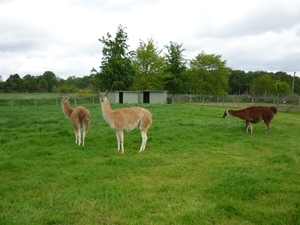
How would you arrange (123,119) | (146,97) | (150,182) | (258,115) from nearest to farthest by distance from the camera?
(150,182) → (123,119) → (258,115) → (146,97)

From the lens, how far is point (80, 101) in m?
31.3

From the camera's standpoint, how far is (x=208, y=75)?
4403cm

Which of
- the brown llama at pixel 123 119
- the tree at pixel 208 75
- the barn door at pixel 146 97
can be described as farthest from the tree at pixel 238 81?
the brown llama at pixel 123 119

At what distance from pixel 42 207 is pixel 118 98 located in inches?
1157

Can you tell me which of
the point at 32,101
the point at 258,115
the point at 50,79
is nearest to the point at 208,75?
the point at 32,101

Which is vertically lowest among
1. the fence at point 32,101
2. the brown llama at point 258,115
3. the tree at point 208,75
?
the fence at point 32,101

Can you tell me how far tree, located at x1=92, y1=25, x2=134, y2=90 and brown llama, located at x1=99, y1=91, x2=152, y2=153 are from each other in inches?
1108

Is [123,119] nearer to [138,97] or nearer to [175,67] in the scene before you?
[138,97]

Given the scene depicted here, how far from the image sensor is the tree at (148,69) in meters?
39.7

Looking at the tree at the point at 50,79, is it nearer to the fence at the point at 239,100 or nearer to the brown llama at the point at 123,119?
the fence at the point at 239,100

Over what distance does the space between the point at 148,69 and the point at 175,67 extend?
499 cm

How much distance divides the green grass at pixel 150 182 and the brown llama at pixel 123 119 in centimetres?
55

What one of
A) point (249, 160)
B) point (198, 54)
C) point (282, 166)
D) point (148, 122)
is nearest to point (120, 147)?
point (148, 122)

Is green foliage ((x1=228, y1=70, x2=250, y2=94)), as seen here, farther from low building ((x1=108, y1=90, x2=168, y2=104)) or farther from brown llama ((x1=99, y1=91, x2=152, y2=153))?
brown llama ((x1=99, y1=91, x2=152, y2=153))
